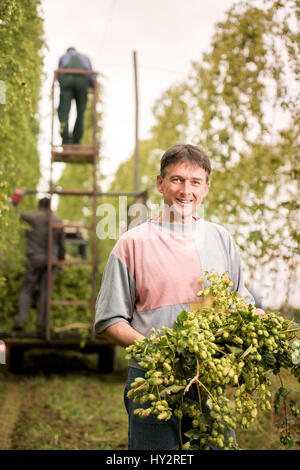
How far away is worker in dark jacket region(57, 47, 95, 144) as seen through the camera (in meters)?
7.07

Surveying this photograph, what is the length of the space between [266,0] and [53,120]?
9.36 feet

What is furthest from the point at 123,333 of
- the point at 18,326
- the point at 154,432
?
the point at 18,326

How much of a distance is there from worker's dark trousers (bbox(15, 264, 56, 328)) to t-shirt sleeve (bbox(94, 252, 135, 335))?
4961 mm

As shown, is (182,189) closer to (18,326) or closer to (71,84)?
(71,84)

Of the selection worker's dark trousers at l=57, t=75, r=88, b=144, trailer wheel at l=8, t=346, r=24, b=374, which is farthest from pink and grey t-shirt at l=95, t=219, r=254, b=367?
trailer wheel at l=8, t=346, r=24, b=374

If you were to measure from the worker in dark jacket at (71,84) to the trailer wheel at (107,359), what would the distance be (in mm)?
2923

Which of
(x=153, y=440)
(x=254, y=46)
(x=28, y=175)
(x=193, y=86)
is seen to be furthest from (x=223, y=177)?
(x=28, y=175)

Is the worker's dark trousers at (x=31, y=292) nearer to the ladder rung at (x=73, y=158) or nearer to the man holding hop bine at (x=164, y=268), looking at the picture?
the ladder rung at (x=73, y=158)

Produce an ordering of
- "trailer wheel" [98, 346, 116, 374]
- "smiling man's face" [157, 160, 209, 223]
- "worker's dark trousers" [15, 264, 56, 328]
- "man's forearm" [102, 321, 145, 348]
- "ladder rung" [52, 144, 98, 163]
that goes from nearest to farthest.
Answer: "man's forearm" [102, 321, 145, 348] → "smiling man's face" [157, 160, 209, 223] → "ladder rung" [52, 144, 98, 163] → "worker's dark trousers" [15, 264, 56, 328] → "trailer wheel" [98, 346, 116, 374]

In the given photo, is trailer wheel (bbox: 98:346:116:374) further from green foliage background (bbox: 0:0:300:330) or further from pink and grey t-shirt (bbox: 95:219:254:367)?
pink and grey t-shirt (bbox: 95:219:254:367)

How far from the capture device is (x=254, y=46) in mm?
5426

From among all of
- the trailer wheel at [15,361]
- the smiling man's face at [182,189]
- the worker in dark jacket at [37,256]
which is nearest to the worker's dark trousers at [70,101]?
the worker in dark jacket at [37,256]

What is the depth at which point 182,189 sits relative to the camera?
2.39 metres

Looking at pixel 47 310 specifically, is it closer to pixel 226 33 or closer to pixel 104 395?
pixel 104 395
